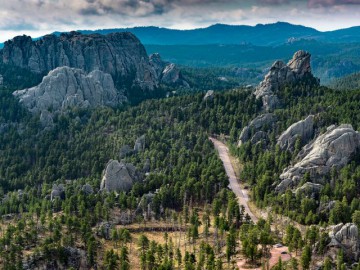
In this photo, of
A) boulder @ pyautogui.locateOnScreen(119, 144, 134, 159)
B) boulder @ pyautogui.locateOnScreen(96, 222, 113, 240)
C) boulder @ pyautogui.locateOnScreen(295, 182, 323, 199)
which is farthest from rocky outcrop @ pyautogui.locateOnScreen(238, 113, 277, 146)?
boulder @ pyautogui.locateOnScreen(96, 222, 113, 240)

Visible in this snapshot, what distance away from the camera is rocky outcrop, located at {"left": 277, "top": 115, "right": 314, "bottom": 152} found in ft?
549

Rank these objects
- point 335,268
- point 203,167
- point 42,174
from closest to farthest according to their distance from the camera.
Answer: point 335,268 < point 203,167 < point 42,174

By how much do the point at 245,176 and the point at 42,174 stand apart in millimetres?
87219

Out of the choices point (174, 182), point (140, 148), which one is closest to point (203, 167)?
point (174, 182)

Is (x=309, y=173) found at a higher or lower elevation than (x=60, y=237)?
higher

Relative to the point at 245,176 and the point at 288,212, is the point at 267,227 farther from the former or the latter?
the point at 245,176

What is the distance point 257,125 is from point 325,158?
5250 centimetres

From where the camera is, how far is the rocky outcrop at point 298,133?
549 feet

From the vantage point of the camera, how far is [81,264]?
349ft

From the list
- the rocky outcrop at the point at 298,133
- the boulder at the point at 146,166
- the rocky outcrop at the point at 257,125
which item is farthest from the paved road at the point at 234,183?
the boulder at the point at 146,166

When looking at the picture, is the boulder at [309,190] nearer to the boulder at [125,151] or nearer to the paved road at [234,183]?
the paved road at [234,183]

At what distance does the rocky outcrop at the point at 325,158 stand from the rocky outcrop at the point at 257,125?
133 ft

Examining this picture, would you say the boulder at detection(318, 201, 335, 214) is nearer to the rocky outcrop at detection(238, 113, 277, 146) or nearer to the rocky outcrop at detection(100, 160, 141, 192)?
the rocky outcrop at detection(238, 113, 277, 146)

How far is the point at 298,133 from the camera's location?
168625 mm
